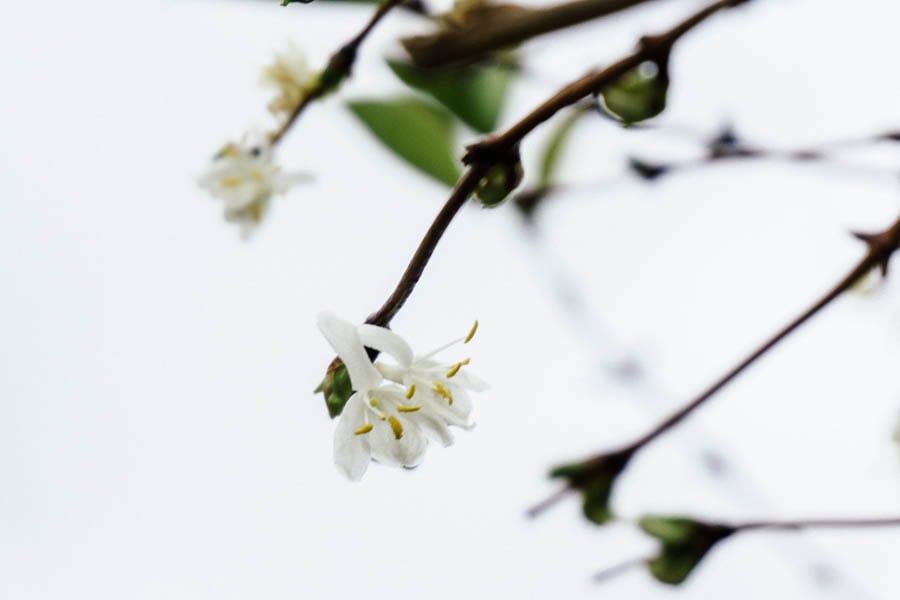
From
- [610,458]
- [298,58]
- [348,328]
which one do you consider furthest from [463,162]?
[298,58]

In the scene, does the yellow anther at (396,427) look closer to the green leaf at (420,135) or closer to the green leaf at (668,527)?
the green leaf at (668,527)

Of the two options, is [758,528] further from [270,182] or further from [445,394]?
[270,182]

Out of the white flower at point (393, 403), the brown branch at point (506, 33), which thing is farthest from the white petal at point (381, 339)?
the brown branch at point (506, 33)

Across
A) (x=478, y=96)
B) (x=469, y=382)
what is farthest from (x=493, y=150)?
(x=478, y=96)

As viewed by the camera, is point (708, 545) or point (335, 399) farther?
point (708, 545)

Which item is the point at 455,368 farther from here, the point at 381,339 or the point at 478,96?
the point at 478,96

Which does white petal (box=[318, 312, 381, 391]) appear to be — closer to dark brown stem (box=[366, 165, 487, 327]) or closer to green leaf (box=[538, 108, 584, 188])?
dark brown stem (box=[366, 165, 487, 327])

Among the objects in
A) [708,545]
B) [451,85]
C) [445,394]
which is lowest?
[708,545]
